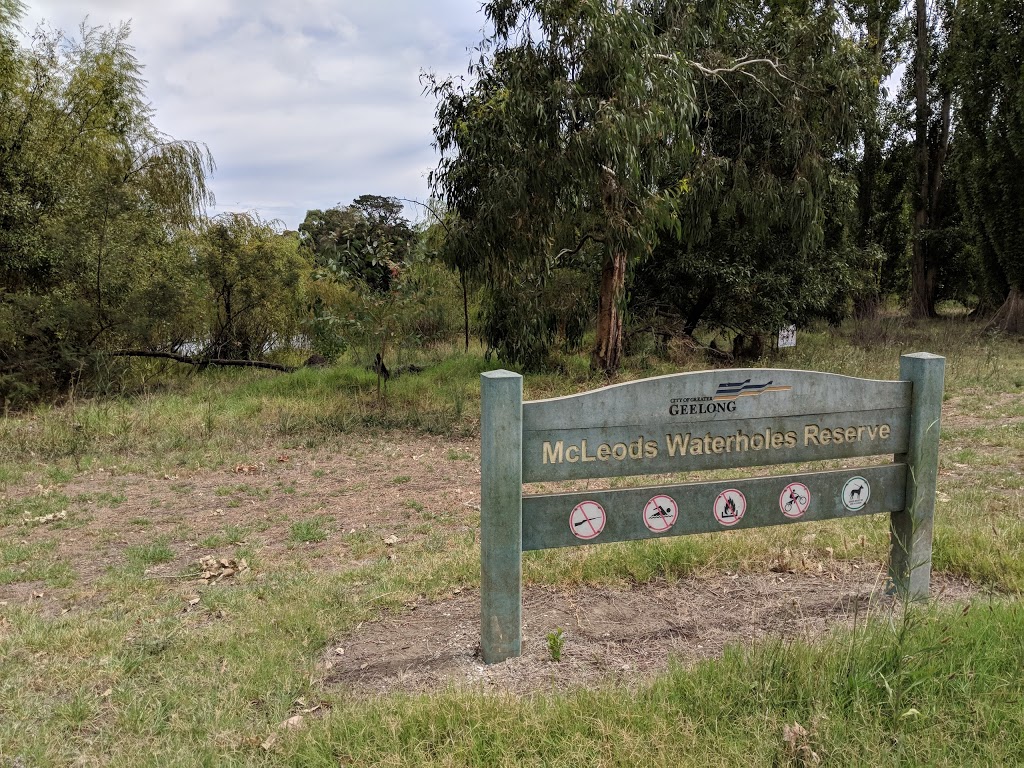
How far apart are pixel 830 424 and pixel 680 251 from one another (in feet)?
48.3

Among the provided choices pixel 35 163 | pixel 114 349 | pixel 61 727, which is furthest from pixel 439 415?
pixel 35 163

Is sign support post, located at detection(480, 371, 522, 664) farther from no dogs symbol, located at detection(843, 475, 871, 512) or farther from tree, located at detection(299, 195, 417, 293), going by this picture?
tree, located at detection(299, 195, 417, 293)

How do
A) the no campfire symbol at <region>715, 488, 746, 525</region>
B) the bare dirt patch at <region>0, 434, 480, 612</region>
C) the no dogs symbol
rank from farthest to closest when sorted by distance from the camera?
1. the bare dirt patch at <region>0, 434, 480, 612</region>
2. the no dogs symbol
3. the no campfire symbol at <region>715, 488, 746, 525</region>

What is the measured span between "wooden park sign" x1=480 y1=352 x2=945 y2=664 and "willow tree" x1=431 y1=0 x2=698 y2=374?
7.74 metres

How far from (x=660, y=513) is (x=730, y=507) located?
0.35 metres

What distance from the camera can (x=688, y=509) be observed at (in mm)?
3307

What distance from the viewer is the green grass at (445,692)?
245 cm

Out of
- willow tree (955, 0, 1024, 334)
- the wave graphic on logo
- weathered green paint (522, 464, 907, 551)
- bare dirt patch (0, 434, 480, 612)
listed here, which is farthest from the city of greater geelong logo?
willow tree (955, 0, 1024, 334)

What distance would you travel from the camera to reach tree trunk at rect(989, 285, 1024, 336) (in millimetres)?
21248

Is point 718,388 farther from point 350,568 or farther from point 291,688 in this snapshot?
point 350,568

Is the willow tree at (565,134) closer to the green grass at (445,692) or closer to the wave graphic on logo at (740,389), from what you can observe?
the green grass at (445,692)

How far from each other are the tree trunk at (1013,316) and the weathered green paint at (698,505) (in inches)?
841

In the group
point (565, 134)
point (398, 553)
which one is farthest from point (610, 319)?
point (398, 553)

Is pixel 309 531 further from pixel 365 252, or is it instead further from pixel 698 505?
pixel 365 252
